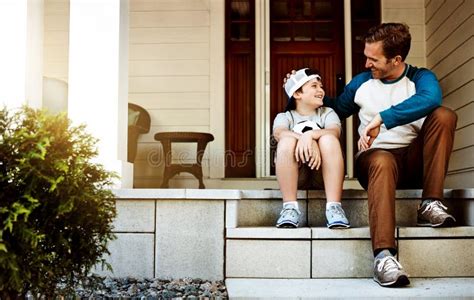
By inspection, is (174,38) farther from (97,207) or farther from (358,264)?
(97,207)

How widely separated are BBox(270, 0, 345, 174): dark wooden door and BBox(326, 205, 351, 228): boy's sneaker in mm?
2413

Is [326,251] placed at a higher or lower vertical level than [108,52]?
lower

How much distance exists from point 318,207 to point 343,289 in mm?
561

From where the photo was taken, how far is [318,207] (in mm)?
2553

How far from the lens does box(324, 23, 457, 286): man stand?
211 cm

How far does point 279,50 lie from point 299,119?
2.27 m

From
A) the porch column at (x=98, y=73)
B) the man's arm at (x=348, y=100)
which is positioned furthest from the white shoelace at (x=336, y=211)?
the porch column at (x=98, y=73)

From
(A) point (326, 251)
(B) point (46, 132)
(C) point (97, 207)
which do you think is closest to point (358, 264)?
(A) point (326, 251)

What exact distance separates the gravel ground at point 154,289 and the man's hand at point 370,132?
845mm

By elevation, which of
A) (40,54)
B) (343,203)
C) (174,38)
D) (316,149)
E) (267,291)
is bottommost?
(267,291)

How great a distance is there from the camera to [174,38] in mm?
4664

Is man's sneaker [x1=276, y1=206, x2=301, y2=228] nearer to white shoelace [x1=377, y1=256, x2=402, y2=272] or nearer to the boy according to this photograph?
the boy

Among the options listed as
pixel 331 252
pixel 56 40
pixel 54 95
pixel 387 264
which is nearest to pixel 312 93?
pixel 331 252

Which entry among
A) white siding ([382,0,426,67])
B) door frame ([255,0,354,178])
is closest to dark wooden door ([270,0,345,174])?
door frame ([255,0,354,178])
